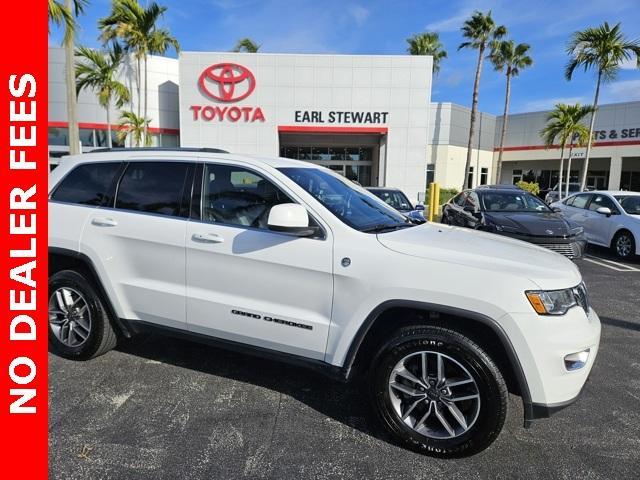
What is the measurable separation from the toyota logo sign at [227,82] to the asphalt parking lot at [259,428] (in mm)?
19786

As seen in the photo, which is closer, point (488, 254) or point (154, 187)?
point (488, 254)

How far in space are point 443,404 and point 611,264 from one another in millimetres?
8281

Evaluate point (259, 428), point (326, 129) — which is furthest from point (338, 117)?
point (259, 428)

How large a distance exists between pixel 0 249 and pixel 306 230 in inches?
65.8

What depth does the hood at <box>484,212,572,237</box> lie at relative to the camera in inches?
298

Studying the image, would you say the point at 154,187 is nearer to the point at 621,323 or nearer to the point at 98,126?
the point at 621,323

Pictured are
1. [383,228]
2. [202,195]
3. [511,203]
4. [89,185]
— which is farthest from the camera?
[511,203]

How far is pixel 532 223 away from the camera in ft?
25.8

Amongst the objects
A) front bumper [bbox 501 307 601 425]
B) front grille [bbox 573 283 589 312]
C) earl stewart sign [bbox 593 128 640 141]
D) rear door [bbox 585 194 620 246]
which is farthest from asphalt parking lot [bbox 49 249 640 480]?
earl stewart sign [bbox 593 128 640 141]

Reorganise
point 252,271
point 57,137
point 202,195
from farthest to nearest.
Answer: point 57,137 < point 202,195 < point 252,271

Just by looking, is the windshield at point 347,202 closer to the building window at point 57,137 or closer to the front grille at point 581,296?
the front grille at point 581,296

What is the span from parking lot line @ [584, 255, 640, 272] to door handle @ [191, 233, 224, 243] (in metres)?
8.38

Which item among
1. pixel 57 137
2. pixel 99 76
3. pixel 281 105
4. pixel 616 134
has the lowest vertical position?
pixel 57 137

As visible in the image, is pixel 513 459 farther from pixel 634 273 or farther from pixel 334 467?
pixel 634 273
